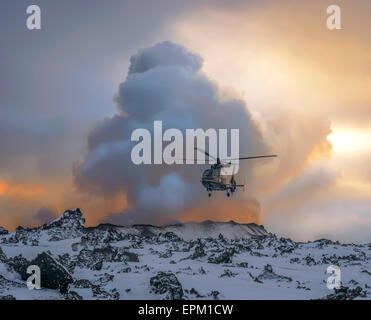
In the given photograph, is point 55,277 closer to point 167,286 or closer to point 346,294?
point 167,286

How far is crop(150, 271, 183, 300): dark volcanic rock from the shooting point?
3781 cm

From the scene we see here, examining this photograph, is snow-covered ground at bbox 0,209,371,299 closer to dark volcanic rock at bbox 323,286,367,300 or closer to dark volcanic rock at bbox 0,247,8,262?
dark volcanic rock at bbox 323,286,367,300

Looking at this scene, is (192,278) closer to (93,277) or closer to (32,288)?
(93,277)

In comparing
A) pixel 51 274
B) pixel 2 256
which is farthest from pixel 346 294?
pixel 2 256

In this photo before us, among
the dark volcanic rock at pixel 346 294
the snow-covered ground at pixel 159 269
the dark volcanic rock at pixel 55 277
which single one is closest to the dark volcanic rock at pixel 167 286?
the snow-covered ground at pixel 159 269

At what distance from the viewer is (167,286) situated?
38344 mm

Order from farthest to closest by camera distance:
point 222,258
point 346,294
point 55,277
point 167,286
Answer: point 222,258 < point 346,294 < point 167,286 < point 55,277

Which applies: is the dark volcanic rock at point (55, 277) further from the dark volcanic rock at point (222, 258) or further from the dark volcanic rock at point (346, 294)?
the dark volcanic rock at point (222, 258)

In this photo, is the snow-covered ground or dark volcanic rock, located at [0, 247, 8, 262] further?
dark volcanic rock, located at [0, 247, 8, 262]

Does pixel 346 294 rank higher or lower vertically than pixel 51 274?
lower

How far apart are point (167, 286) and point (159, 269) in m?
12.5

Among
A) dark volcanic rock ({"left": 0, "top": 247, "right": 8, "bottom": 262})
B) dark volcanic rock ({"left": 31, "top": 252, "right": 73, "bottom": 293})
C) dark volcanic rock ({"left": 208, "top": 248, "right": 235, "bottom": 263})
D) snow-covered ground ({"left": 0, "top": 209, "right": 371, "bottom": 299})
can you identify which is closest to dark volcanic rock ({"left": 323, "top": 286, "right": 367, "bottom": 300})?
snow-covered ground ({"left": 0, "top": 209, "right": 371, "bottom": 299})
